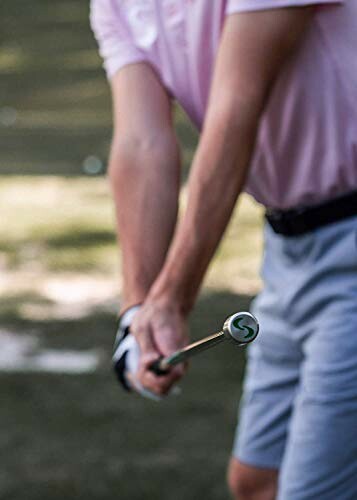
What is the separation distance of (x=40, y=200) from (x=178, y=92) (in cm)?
661

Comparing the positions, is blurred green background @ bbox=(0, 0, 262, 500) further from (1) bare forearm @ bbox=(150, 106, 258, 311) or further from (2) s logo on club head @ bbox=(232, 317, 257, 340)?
(2) s logo on club head @ bbox=(232, 317, 257, 340)

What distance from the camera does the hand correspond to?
2.71 m

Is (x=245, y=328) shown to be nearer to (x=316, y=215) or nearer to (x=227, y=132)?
(x=227, y=132)

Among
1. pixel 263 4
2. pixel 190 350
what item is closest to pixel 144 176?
pixel 263 4

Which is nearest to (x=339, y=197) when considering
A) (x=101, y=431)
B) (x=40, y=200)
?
(x=101, y=431)

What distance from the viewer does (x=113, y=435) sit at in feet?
17.2

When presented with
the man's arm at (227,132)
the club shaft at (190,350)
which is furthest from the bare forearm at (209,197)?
the club shaft at (190,350)

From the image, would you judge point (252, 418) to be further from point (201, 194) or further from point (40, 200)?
point (40, 200)

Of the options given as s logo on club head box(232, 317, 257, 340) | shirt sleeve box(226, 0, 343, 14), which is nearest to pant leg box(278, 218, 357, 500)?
shirt sleeve box(226, 0, 343, 14)

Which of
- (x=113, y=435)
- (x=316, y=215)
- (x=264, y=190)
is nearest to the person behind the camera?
(x=316, y=215)

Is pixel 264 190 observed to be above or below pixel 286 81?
below

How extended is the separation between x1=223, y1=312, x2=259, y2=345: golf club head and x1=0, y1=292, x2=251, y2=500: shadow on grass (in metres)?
2.79

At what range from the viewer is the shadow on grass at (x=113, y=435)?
4.78m

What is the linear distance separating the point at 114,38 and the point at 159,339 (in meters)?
0.79
